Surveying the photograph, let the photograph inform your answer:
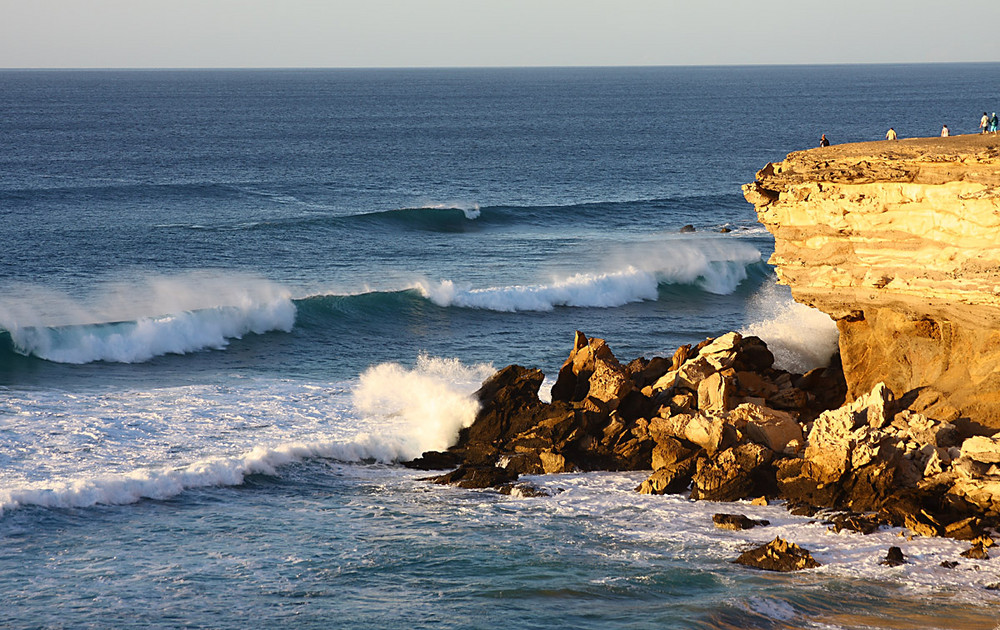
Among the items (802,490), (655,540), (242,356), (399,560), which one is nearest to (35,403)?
(242,356)

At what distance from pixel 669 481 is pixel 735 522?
1.91 metres

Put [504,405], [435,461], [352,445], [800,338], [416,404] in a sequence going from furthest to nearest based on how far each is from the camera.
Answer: [800,338] < [416,404] < [504,405] < [352,445] < [435,461]

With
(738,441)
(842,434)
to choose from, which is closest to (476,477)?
(738,441)

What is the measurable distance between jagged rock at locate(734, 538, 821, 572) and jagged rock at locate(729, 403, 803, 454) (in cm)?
372

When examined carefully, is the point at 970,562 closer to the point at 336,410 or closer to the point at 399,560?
the point at 399,560

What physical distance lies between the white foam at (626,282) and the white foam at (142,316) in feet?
18.8

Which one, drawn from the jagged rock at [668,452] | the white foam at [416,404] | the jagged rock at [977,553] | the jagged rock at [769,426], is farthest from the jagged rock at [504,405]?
the jagged rock at [977,553]

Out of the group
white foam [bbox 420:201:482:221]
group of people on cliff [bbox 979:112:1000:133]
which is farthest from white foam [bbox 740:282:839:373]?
white foam [bbox 420:201:482:221]

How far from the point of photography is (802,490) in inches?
733

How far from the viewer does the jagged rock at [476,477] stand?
19.7m

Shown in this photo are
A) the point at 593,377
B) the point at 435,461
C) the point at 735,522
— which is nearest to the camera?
the point at 735,522

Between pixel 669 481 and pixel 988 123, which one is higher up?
pixel 988 123

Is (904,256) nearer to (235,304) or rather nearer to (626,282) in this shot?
(626,282)

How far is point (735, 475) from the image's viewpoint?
18922 millimetres
